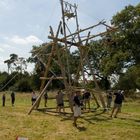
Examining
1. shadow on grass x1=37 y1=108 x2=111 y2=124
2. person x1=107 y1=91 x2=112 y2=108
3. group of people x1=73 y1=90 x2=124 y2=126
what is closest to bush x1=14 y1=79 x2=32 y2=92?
person x1=107 y1=91 x2=112 y2=108

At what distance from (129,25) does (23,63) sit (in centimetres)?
7618

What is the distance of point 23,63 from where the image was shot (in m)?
126

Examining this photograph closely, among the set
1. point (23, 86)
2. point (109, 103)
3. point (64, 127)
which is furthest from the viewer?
point (23, 86)

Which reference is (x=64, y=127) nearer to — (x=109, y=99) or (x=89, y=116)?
(x=89, y=116)

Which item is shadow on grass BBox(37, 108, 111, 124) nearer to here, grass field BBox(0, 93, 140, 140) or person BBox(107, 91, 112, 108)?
grass field BBox(0, 93, 140, 140)

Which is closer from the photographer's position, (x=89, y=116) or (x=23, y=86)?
(x=89, y=116)

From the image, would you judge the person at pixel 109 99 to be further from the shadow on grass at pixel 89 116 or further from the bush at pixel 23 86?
the bush at pixel 23 86

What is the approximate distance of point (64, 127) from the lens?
2062cm

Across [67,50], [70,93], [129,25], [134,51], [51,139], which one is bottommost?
[51,139]

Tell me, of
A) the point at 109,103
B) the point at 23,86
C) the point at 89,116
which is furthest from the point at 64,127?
the point at 23,86

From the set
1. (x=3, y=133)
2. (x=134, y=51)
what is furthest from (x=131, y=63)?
(x=3, y=133)

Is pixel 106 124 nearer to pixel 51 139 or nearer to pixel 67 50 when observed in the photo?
pixel 51 139

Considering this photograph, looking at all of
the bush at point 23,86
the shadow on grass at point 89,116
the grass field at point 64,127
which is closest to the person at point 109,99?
the shadow on grass at point 89,116

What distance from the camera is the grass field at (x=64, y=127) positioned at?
1873 cm
